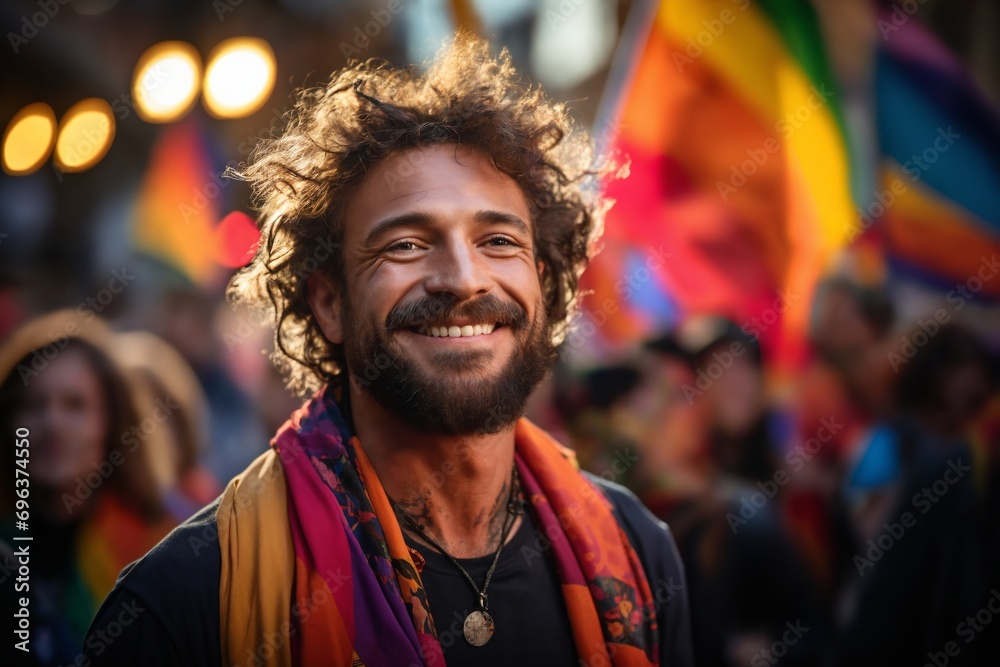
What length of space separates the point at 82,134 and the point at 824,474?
5.32 metres

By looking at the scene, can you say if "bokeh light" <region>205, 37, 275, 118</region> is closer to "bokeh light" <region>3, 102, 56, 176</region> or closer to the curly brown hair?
"bokeh light" <region>3, 102, 56, 176</region>

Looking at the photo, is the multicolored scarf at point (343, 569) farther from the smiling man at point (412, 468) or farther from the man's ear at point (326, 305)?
the man's ear at point (326, 305)

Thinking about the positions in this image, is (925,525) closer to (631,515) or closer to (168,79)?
(631,515)

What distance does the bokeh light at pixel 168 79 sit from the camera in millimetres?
5215

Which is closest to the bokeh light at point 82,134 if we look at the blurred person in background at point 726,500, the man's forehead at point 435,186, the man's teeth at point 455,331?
the blurred person in background at point 726,500

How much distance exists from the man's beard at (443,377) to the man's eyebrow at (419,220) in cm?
21

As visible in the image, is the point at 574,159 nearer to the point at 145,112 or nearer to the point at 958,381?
the point at 958,381

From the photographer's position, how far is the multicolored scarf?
178 centimetres

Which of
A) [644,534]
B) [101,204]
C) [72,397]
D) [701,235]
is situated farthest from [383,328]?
[101,204]

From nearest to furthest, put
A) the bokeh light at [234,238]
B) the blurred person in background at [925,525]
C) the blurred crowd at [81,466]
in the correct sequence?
the blurred crowd at [81,466], the blurred person in background at [925,525], the bokeh light at [234,238]

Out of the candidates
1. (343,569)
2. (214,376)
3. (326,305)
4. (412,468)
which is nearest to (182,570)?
(343,569)

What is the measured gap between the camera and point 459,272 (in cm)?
199

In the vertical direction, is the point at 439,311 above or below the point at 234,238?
below

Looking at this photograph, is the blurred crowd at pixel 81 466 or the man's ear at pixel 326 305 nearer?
the man's ear at pixel 326 305
